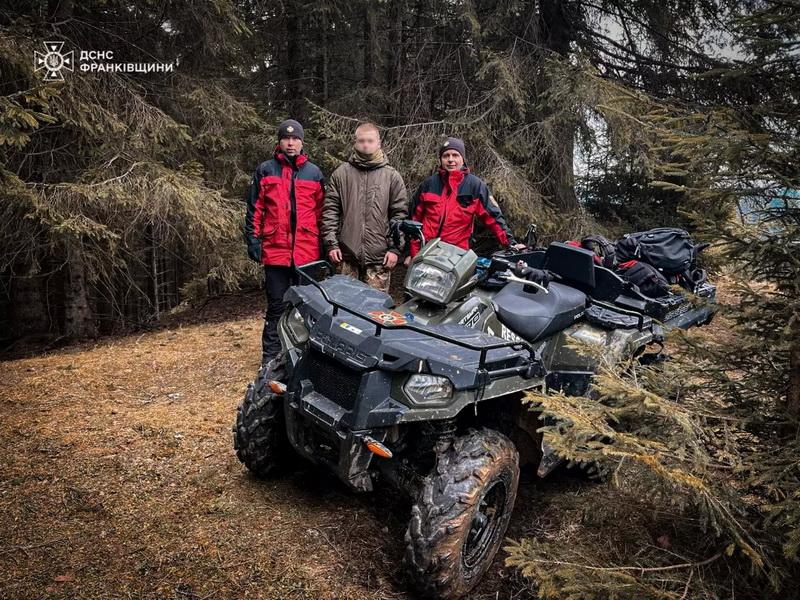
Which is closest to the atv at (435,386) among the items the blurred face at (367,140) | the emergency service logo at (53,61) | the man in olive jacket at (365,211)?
the man in olive jacket at (365,211)

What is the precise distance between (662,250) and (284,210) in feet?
11.3

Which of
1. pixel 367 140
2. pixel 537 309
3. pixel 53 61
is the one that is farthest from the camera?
pixel 53 61

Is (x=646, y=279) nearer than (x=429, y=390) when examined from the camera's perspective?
No

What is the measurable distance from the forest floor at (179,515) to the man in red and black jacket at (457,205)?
225cm

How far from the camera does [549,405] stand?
261 centimetres

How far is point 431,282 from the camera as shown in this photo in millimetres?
3674

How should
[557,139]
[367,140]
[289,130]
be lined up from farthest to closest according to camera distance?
1. [557,139]
2. [289,130]
3. [367,140]

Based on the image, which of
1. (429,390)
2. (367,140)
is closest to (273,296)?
(367,140)

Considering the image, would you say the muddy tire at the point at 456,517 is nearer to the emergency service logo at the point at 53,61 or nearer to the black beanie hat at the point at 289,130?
the black beanie hat at the point at 289,130

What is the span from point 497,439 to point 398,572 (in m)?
0.89

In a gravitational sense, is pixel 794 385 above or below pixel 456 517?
above

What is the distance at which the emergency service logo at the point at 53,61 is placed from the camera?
286 inches

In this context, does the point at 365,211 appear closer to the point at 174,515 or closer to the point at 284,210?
the point at 284,210

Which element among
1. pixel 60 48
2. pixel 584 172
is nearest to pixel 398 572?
pixel 60 48
